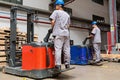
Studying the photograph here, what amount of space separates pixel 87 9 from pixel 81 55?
24.9 feet

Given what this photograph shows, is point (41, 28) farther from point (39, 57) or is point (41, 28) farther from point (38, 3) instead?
point (39, 57)

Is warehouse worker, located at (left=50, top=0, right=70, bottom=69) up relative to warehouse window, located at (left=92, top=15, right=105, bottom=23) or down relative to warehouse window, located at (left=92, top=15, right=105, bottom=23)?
down

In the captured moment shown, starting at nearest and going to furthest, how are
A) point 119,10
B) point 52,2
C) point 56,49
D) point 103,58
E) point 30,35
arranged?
point 56,49 → point 30,35 → point 103,58 → point 52,2 → point 119,10

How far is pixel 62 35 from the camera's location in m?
4.54

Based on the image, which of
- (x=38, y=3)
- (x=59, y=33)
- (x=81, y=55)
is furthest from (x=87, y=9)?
(x=59, y=33)

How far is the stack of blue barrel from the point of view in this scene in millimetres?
7711

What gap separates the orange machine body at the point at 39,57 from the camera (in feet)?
14.8

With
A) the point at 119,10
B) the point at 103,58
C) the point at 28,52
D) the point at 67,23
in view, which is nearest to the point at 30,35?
the point at 28,52

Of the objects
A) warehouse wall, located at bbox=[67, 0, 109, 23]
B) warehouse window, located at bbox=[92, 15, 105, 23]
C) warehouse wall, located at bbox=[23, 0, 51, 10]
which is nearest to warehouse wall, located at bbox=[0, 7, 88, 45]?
warehouse wall, located at bbox=[23, 0, 51, 10]

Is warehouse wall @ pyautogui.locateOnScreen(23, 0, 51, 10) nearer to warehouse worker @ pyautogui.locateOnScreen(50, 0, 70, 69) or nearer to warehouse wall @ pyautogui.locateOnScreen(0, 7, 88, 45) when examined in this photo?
warehouse wall @ pyautogui.locateOnScreen(0, 7, 88, 45)

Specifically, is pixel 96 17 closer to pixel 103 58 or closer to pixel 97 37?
pixel 103 58

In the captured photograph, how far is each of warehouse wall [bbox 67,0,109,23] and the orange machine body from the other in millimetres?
8415

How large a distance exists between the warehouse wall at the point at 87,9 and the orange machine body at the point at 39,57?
331 inches

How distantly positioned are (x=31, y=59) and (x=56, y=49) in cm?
70
